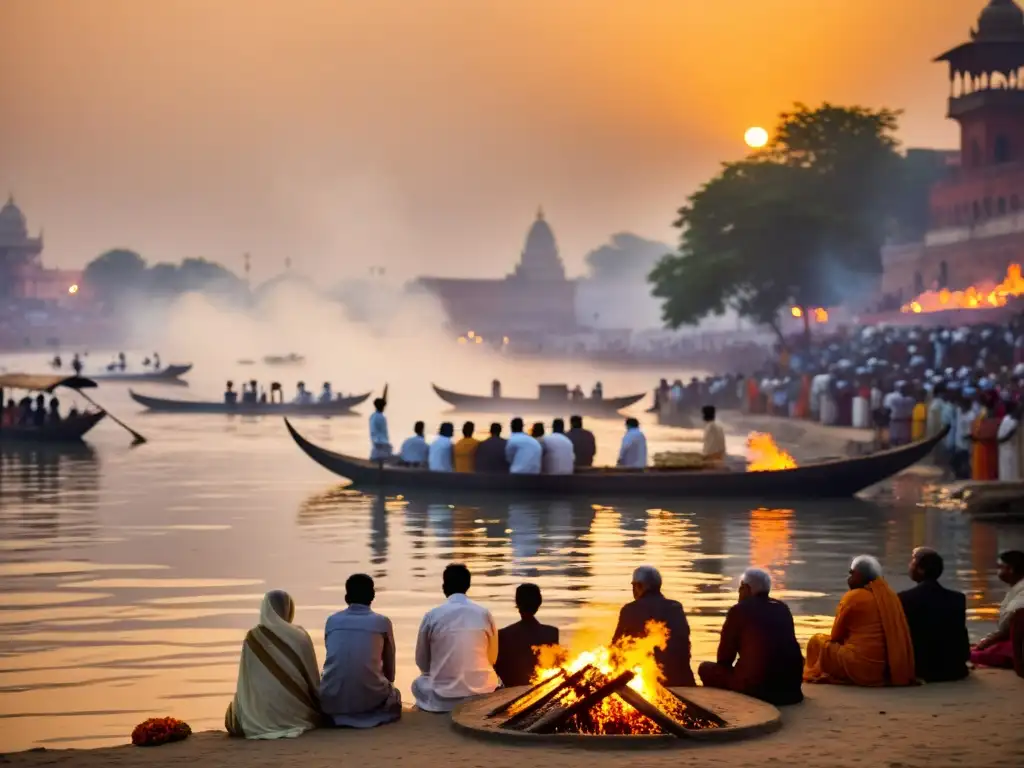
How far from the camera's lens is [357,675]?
10531 millimetres

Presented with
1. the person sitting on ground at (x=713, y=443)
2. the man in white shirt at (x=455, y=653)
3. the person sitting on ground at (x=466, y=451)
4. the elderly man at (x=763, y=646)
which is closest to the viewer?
the elderly man at (x=763, y=646)

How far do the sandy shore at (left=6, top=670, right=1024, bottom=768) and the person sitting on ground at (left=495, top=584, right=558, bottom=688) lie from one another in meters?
0.66

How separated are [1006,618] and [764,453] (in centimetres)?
2631

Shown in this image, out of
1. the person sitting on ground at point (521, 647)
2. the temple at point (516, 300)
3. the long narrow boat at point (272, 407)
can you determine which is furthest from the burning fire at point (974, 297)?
the temple at point (516, 300)

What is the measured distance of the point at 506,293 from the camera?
604 ft

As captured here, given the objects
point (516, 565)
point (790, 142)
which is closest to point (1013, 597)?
point (516, 565)

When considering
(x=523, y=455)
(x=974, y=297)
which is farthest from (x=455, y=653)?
(x=974, y=297)

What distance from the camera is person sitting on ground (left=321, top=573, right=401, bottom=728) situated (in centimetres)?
1053

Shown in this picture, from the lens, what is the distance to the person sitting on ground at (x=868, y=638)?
1112 cm

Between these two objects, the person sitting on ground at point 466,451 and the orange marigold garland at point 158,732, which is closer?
the orange marigold garland at point 158,732

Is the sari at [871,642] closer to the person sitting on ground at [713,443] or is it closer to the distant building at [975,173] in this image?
the person sitting on ground at [713,443]

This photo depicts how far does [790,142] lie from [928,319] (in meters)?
11.9

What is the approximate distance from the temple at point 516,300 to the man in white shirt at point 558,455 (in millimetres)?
143854

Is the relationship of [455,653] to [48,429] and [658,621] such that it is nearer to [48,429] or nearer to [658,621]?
[658,621]
